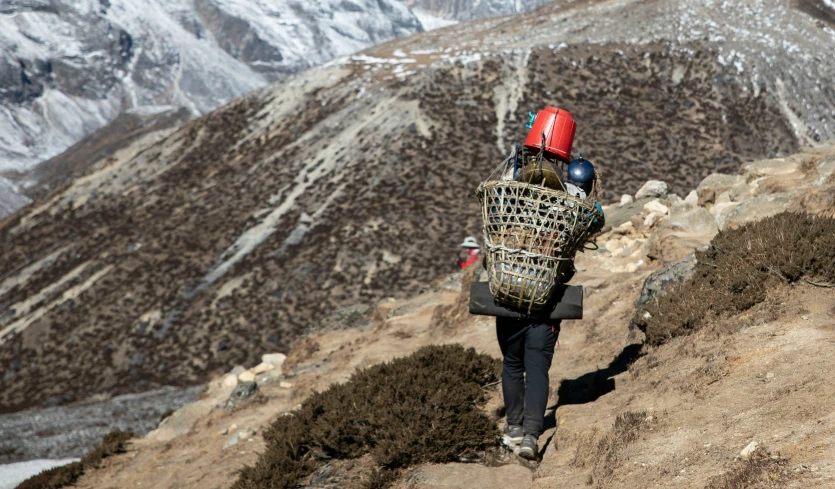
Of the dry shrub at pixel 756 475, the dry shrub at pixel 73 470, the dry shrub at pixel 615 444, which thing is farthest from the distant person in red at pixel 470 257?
the dry shrub at pixel 756 475

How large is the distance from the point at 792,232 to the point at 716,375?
2.11 m

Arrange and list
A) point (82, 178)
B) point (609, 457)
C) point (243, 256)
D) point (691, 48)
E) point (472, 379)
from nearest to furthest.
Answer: point (609, 457)
point (472, 379)
point (243, 256)
point (691, 48)
point (82, 178)

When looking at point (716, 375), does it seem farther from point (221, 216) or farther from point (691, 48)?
point (691, 48)

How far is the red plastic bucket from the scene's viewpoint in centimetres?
593

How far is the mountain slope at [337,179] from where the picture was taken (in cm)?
3030

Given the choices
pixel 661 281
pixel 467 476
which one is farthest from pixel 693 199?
pixel 467 476

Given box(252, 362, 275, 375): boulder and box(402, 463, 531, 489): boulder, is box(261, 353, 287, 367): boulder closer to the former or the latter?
box(252, 362, 275, 375): boulder

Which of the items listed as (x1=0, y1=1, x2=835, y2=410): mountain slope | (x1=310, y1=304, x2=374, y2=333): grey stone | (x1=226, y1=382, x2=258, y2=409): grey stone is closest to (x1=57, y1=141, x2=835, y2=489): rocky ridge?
(x1=226, y1=382, x2=258, y2=409): grey stone

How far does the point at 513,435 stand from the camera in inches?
233

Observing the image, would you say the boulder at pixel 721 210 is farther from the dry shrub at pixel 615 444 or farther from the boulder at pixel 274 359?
the boulder at pixel 274 359

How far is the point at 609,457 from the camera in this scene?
476 centimetres

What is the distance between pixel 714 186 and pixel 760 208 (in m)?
4.10

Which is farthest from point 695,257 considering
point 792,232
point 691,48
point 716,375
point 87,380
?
point 691,48

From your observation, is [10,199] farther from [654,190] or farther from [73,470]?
[654,190]
